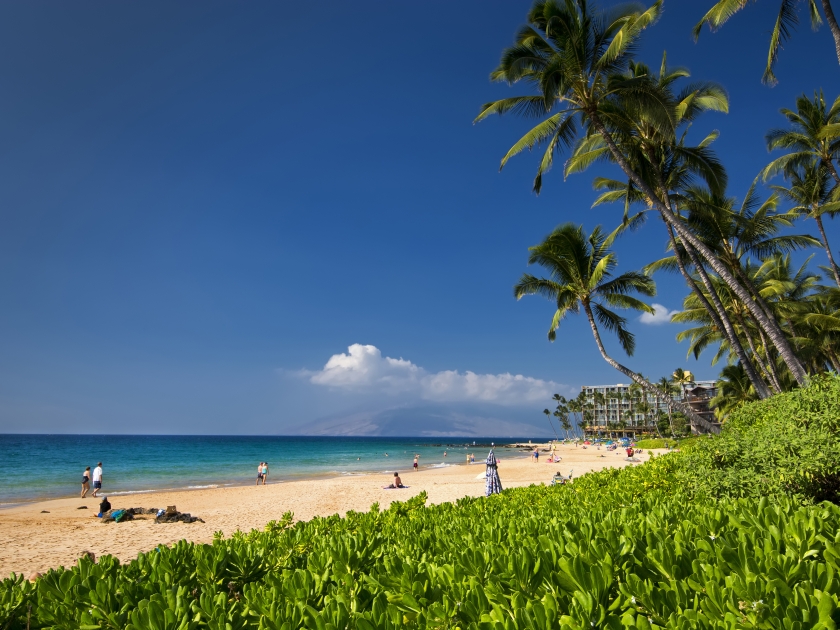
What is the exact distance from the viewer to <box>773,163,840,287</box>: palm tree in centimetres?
1892

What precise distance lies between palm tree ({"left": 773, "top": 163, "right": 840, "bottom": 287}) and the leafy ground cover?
22248mm

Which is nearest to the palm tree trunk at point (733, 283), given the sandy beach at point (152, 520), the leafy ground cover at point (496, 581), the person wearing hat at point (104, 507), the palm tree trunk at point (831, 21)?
the palm tree trunk at point (831, 21)

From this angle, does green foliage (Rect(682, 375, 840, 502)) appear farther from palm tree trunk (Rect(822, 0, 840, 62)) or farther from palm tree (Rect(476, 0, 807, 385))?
palm tree trunk (Rect(822, 0, 840, 62))

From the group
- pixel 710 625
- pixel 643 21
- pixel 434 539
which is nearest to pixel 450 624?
pixel 710 625

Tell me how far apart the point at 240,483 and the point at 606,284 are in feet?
85.4

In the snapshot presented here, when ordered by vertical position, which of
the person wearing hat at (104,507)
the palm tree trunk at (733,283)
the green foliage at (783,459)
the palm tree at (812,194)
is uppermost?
the palm tree at (812,194)

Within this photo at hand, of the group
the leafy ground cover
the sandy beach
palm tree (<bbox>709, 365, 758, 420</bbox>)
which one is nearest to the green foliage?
the leafy ground cover

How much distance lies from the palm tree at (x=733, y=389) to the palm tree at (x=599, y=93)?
23368mm

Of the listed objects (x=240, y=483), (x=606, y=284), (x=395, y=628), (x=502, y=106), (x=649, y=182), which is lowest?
(x=240, y=483)

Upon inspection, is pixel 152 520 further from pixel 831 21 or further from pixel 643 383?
pixel 831 21

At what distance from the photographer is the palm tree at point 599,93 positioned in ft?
37.7

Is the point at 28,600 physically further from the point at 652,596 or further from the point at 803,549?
the point at 803,549

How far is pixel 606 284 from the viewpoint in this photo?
639 inches

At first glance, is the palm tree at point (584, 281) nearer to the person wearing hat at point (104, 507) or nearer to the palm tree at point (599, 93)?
the palm tree at point (599, 93)
